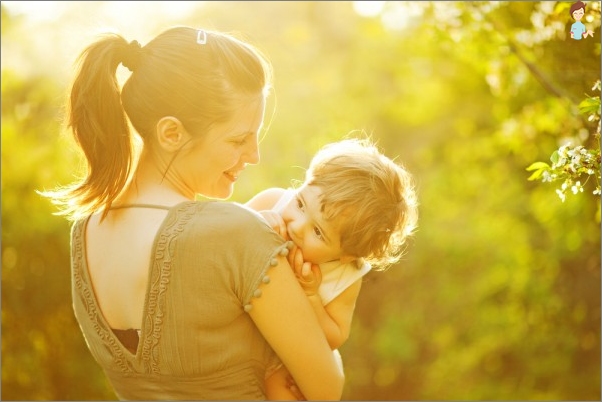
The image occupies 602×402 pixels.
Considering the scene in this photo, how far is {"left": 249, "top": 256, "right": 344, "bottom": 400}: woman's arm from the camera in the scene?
1.80 meters

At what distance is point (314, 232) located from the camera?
217cm

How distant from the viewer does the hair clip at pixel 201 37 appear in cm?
198

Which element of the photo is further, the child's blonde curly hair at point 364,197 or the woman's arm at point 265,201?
the woman's arm at point 265,201

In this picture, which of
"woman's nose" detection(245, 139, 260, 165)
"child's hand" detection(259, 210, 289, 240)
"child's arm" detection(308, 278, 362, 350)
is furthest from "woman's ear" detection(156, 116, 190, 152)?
"child's arm" detection(308, 278, 362, 350)

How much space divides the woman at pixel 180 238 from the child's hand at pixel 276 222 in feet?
0.57

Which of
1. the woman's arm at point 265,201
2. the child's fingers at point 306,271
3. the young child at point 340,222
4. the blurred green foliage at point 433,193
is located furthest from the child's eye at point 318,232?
the blurred green foliage at point 433,193

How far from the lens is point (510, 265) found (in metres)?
7.66

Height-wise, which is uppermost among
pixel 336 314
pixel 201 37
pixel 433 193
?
pixel 201 37

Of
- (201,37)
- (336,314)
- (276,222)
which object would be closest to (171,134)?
(201,37)

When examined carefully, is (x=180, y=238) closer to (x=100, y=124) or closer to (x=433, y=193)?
(x=100, y=124)

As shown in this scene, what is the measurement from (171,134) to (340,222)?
0.52 metres

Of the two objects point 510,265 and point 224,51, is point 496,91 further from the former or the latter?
point 510,265

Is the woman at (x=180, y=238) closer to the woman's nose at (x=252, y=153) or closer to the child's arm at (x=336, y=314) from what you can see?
the woman's nose at (x=252, y=153)

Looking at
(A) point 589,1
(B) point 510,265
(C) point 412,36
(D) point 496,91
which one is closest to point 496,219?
(B) point 510,265
